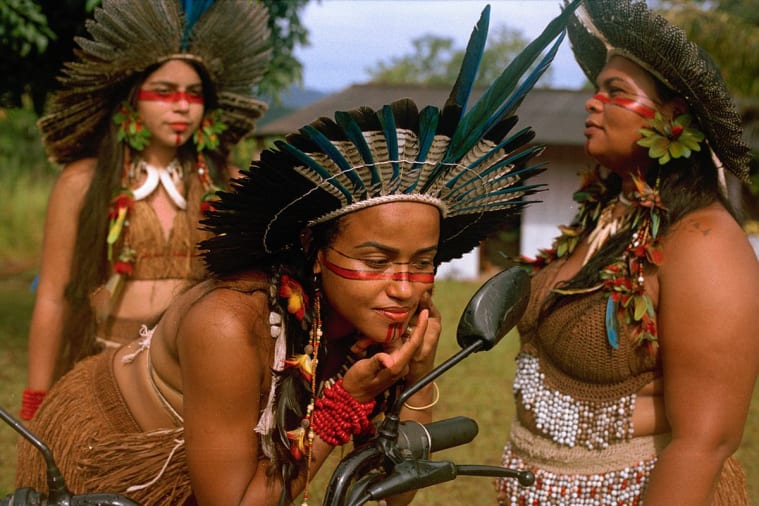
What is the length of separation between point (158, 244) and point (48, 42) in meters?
3.41

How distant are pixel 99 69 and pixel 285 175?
2.22 meters

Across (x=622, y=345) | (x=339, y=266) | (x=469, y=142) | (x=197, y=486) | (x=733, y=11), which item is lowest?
(x=197, y=486)

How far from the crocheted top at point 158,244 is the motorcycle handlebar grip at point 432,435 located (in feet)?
7.53

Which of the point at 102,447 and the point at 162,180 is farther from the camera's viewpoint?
the point at 162,180

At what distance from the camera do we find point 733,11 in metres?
14.9

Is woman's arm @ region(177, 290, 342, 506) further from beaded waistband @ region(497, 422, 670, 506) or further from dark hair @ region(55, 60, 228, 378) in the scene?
dark hair @ region(55, 60, 228, 378)

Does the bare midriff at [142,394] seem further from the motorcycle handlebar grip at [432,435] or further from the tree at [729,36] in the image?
the tree at [729,36]

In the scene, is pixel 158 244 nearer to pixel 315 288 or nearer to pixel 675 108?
pixel 315 288

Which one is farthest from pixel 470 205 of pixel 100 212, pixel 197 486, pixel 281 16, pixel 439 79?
pixel 439 79

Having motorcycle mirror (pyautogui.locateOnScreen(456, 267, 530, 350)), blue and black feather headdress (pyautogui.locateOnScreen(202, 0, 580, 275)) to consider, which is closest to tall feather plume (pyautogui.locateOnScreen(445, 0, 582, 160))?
blue and black feather headdress (pyautogui.locateOnScreen(202, 0, 580, 275))

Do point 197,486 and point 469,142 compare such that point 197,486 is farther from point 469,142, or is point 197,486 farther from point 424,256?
point 469,142

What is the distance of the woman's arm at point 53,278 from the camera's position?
153 inches

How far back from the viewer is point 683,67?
8.84ft

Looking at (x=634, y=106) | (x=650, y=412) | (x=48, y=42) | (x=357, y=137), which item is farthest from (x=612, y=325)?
(x=48, y=42)
